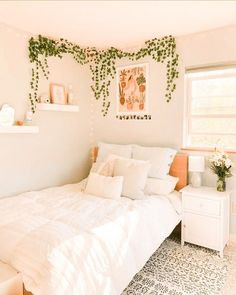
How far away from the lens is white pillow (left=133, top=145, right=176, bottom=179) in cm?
294

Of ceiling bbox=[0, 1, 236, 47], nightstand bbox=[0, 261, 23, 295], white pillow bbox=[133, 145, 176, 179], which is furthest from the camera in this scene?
white pillow bbox=[133, 145, 176, 179]

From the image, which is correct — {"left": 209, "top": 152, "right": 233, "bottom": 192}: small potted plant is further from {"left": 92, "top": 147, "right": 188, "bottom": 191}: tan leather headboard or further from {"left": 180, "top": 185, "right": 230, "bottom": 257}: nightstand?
{"left": 92, "top": 147, "right": 188, "bottom": 191}: tan leather headboard

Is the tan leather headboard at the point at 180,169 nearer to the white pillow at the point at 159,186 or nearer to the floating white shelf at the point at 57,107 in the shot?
the white pillow at the point at 159,186

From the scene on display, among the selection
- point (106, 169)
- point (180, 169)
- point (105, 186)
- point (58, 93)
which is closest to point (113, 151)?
point (106, 169)

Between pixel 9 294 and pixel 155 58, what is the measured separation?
290 centimetres

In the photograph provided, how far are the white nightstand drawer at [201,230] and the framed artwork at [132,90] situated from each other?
1502 millimetres

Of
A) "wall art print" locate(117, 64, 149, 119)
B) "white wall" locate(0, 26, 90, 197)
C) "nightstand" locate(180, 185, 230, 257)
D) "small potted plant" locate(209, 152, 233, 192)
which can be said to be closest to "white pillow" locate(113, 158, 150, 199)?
"nightstand" locate(180, 185, 230, 257)

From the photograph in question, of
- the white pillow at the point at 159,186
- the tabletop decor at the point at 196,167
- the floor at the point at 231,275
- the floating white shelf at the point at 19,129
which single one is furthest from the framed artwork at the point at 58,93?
the floor at the point at 231,275

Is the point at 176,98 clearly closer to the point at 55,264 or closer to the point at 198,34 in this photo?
the point at 198,34

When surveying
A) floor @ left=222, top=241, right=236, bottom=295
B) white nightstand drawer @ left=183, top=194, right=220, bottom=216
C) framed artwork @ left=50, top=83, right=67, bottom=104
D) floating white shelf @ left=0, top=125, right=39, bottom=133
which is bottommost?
floor @ left=222, top=241, right=236, bottom=295

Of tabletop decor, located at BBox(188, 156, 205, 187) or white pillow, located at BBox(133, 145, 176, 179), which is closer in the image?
tabletop decor, located at BBox(188, 156, 205, 187)

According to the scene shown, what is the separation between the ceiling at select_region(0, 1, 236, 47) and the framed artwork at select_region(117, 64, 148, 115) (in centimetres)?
45

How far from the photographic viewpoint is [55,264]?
58.6 inches

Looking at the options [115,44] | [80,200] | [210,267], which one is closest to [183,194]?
[210,267]
